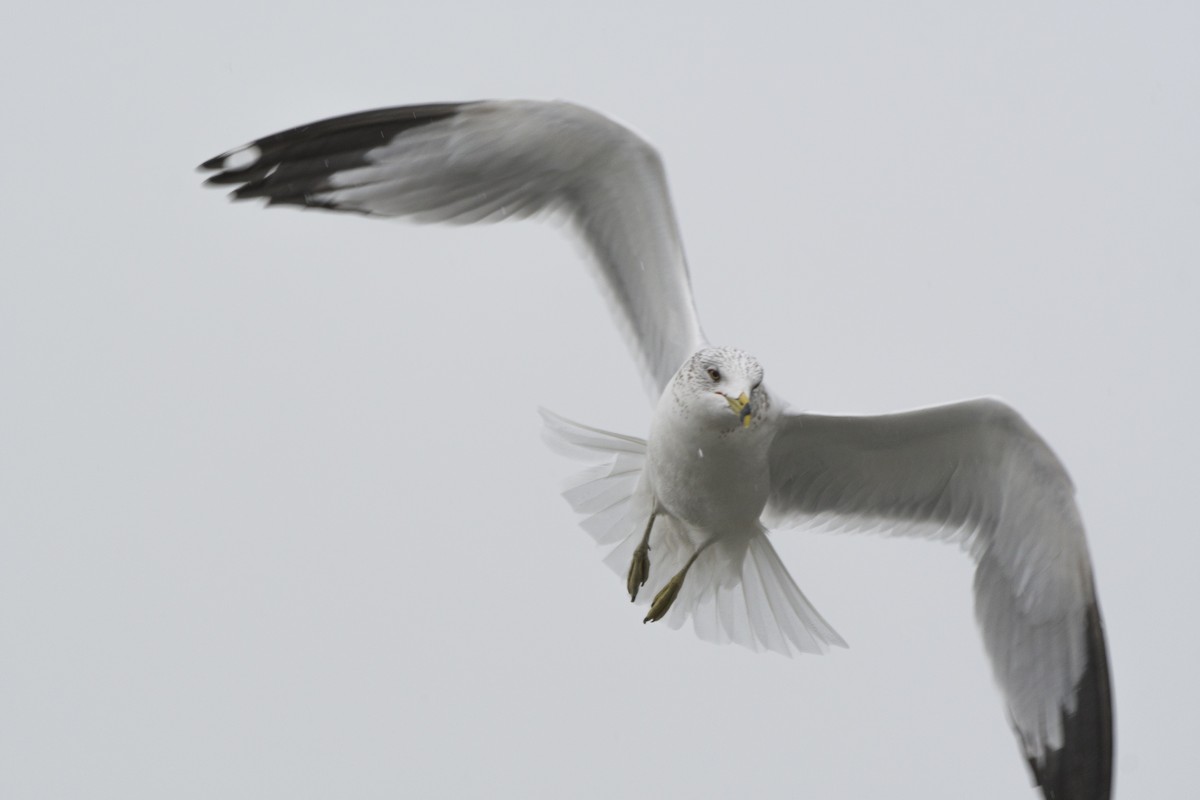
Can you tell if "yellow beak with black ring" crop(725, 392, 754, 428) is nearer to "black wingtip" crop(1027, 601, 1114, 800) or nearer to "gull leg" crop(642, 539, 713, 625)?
"gull leg" crop(642, 539, 713, 625)

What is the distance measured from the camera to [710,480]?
414cm

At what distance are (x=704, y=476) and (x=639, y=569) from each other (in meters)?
0.42

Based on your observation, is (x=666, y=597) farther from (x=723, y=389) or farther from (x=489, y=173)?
(x=489, y=173)

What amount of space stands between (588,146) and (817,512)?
1183mm

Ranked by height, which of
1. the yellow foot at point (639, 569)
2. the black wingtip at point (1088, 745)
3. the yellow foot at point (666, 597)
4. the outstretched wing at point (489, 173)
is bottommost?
the black wingtip at point (1088, 745)

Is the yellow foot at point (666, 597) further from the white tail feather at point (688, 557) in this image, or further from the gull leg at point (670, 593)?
the white tail feather at point (688, 557)

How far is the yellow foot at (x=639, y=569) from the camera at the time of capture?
443 centimetres

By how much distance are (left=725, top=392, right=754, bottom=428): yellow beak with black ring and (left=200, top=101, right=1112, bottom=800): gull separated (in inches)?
10.6

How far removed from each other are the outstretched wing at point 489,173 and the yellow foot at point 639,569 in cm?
49

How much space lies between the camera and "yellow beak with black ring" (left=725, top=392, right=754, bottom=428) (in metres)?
3.89

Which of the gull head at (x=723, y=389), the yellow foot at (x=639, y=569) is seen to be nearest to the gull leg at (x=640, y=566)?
the yellow foot at (x=639, y=569)

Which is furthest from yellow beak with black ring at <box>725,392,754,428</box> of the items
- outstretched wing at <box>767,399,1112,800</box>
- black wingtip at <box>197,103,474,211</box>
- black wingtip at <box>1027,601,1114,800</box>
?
black wingtip at <box>1027,601,1114,800</box>

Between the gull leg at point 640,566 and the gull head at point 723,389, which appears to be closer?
the gull head at point 723,389

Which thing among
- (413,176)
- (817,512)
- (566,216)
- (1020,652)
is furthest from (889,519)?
(413,176)
